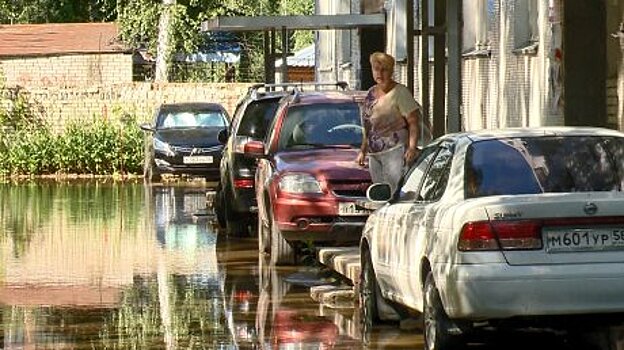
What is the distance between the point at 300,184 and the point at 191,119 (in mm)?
18452

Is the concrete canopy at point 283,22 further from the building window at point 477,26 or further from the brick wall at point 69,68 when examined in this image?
the brick wall at point 69,68

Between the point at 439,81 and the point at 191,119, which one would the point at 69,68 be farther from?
the point at 439,81

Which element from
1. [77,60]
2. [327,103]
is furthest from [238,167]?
[77,60]

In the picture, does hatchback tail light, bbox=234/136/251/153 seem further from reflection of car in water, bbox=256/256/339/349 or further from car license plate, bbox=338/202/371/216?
reflection of car in water, bbox=256/256/339/349

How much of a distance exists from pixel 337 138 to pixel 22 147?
22.6 m

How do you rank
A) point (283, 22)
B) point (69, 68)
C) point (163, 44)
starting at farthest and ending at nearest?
point (69, 68) → point (163, 44) → point (283, 22)

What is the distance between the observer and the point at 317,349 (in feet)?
40.2

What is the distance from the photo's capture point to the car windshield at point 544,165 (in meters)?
10.9

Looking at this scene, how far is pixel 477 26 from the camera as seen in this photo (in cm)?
2423

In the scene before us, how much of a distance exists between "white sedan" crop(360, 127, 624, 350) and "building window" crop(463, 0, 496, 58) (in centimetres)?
1158

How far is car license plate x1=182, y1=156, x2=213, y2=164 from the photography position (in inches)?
1319

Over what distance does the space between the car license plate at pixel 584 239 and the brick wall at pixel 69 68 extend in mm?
40913

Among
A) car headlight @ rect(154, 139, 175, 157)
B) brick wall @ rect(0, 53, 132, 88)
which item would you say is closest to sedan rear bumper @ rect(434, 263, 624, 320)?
car headlight @ rect(154, 139, 175, 157)

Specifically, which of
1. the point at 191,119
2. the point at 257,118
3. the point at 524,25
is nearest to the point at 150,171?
the point at 191,119
